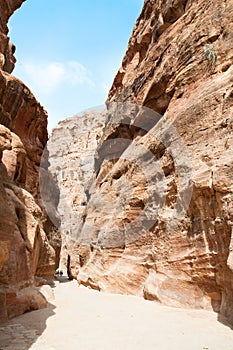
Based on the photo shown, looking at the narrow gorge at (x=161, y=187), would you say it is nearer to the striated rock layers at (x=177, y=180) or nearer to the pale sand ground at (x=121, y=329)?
the striated rock layers at (x=177, y=180)

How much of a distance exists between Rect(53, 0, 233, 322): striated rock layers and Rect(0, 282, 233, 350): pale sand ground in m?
0.93

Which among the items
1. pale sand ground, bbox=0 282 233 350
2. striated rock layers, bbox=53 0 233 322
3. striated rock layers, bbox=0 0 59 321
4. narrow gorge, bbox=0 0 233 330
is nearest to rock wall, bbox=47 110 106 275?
striated rock layers, bbox=0 0 59 321

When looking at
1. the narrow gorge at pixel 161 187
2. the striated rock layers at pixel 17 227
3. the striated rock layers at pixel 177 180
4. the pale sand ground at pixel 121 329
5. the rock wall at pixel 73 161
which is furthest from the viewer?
the rock wall at pixel 73 161

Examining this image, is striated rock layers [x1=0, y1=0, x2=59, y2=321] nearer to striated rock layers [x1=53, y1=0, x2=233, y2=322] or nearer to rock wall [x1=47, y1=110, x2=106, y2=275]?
striated rock layers [x1=53, y1=0, x2=233, y2=322]

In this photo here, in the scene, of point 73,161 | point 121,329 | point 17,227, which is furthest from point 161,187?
point 73,161

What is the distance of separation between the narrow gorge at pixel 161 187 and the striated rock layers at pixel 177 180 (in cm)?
4

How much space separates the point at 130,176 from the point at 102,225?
3.99m

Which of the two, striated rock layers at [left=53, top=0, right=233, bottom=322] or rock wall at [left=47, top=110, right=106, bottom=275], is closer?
striated rock layers at [left=53, top=0, right=233, bottom=322]

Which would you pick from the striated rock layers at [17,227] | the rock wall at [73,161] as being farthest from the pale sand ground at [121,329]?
the rock wall at [73,161]

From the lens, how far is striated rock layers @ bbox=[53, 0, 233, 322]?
7984 mm

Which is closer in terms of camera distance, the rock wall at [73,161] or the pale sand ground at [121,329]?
the pale sand ground at [121,329]

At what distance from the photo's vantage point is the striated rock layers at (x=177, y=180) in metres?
7.98

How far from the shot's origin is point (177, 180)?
10.3 m

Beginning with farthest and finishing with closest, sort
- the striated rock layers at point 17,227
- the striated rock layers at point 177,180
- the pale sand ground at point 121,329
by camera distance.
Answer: the striated rock layers at point 177,180 → the striated rock layers at point 17,227 → the pale sand ground at point 121,329
